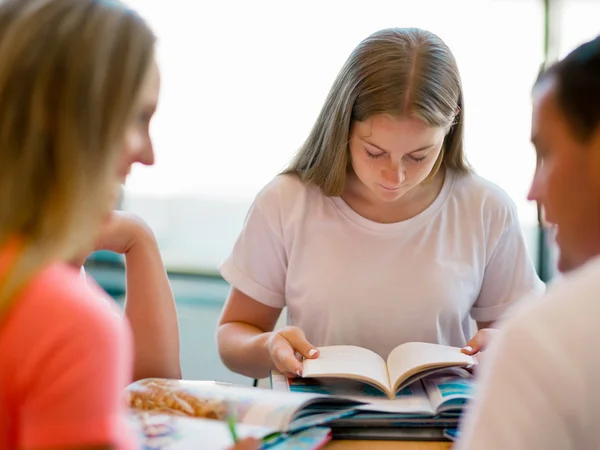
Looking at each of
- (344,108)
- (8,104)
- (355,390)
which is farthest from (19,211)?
(344,108)

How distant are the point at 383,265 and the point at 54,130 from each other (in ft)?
3.47

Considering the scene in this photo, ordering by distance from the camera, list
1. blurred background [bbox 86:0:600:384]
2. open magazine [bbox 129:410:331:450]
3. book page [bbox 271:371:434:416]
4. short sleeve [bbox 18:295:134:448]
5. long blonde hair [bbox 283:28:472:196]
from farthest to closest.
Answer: blurred background [bbox 86:0:600:384], long blonde hair [bbox 283:28:472:196], book page [bbox 271:371:434:416], open magazine [bbox 129:410:331:450], short sleeve [bbox 18:295:134:448]

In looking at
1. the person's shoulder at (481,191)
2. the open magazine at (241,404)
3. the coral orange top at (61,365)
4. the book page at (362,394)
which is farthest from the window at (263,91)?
the coral orange top at (61,365)

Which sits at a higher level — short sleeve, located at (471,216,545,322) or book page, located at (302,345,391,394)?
short sleeve, located at (471,216,545,322)

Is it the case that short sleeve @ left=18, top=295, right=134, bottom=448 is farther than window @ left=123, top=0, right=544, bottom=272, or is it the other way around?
window @ left=123, top=0, right=544, bottom=272

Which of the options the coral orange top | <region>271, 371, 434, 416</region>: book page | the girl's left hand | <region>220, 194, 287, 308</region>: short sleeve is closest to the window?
<region>220, 194, 287, 308</region>: short sleeve

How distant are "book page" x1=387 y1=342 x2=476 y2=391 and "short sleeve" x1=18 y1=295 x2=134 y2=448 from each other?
0.70 metres

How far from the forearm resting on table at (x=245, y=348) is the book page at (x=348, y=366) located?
172 millimetres

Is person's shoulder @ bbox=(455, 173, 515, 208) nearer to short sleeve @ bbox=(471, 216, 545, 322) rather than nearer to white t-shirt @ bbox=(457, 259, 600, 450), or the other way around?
short sleeve @ bbox=(471, 216, 545, 322)

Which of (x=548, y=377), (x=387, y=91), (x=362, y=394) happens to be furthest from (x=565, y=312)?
(x=387, y=91)

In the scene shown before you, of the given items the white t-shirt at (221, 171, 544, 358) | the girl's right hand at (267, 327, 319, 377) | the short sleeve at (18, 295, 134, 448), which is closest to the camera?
the short sleeve at (18, 295, 134, 448)

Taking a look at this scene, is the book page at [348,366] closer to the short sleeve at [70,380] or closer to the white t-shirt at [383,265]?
the white t-shirt at [383,265]

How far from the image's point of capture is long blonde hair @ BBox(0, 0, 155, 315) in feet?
2.37

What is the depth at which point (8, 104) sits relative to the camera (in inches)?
28.5
